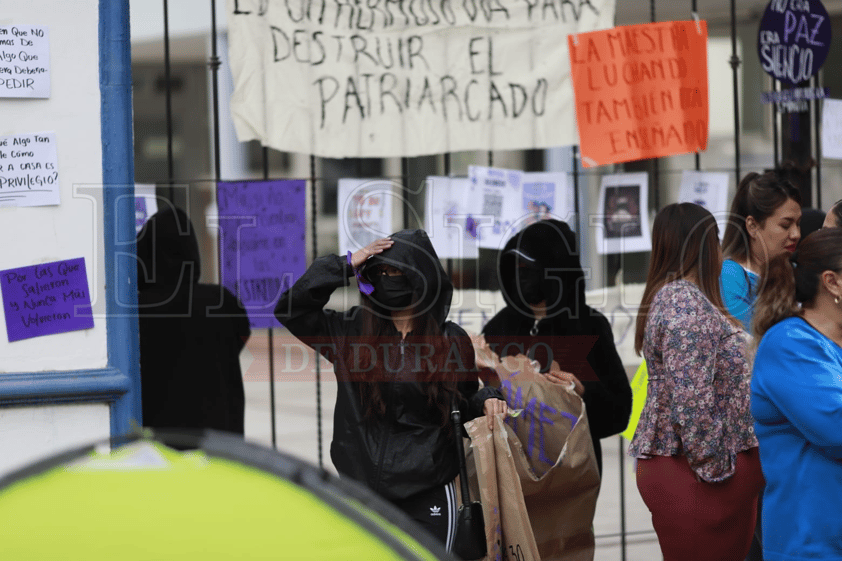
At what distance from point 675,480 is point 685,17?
9058 mm

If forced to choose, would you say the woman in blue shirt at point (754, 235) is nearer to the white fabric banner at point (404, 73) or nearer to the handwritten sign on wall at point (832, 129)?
the white fabric banner at point (404, 73)

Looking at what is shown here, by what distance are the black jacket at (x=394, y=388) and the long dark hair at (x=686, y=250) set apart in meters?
0.74

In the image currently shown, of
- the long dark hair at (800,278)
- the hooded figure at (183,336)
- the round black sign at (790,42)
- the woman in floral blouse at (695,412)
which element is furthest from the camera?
the round black sign at (790,42)

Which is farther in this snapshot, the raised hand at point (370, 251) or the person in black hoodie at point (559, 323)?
the person in black hoodie at point (559, 323)

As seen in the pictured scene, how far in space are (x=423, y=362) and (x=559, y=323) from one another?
2.75 feet

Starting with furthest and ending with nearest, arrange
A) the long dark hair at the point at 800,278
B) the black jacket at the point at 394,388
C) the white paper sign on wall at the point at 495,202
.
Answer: the white paper sign on wall at the point at 495,202, the black jacket at the point at 394,388, the long dark hair at the point at 800,278

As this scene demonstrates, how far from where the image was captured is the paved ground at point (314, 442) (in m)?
5.10

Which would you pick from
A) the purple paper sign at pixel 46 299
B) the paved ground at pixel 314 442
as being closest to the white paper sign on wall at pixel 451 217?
the paved ground at pixel 314 442

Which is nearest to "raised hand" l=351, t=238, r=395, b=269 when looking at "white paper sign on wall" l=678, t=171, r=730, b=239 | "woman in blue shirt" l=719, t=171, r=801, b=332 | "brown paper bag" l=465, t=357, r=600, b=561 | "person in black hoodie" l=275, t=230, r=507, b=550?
"person in black hoodie" l=275, t=230, r=507, b=550

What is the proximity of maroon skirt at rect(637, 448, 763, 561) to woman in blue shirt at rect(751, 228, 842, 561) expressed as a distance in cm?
31

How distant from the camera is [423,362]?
314cm

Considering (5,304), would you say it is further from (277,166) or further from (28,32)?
(277,166)

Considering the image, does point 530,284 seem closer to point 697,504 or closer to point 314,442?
point 697,504

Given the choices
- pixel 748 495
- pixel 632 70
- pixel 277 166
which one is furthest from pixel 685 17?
pixel 277 166
